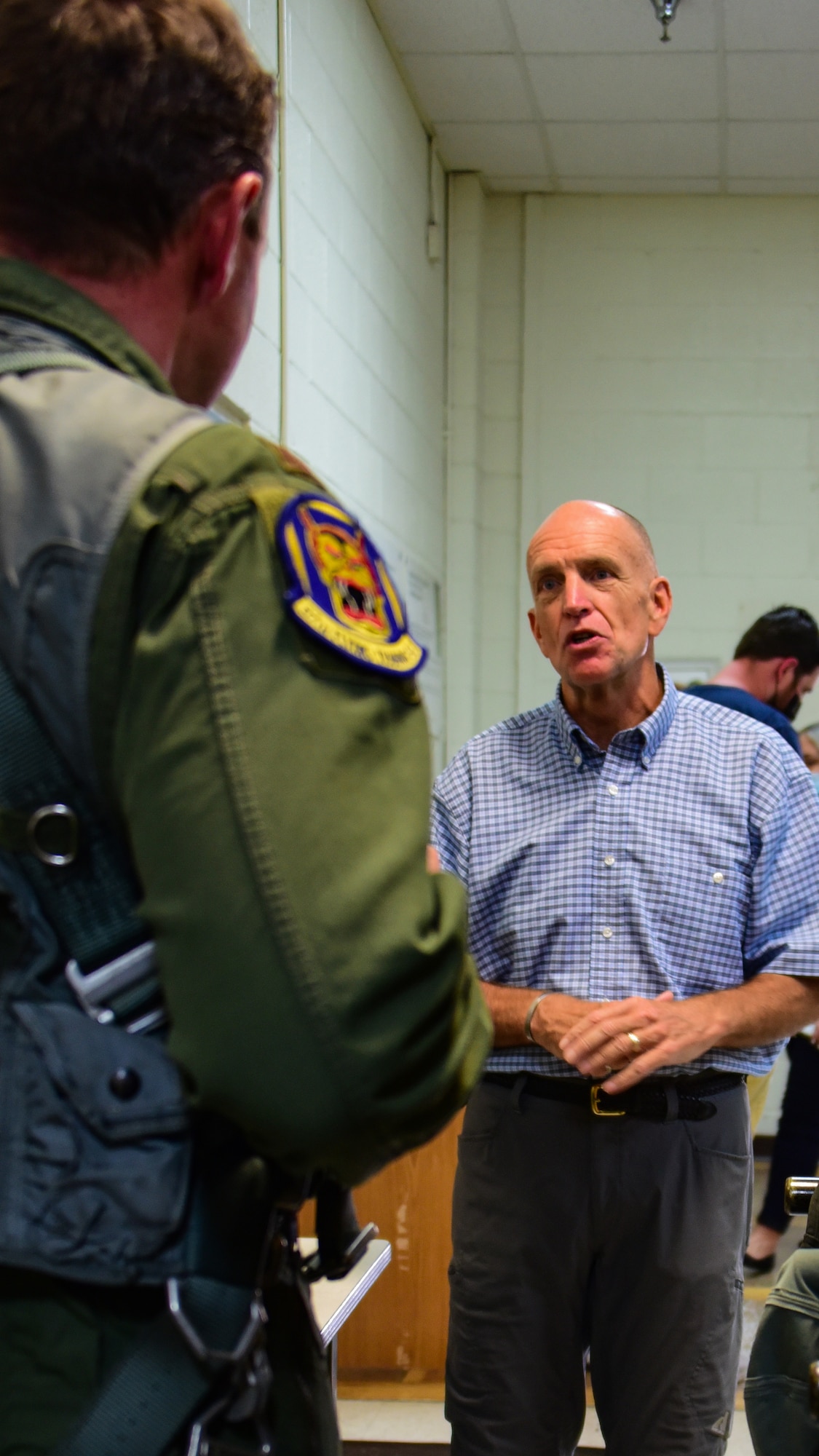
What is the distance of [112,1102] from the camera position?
71 cm

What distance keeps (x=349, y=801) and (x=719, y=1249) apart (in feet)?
4.33

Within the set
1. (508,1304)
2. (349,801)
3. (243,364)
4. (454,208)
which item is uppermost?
(454,208)

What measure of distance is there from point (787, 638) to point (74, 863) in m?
3.29

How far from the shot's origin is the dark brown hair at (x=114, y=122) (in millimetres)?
752

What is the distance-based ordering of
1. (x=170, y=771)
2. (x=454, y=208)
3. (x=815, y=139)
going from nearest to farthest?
1. (x=170, y=771)
2. (x=815, y=139)
3. (x=454, y=208)

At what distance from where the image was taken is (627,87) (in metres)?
4.54

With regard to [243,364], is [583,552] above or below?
below

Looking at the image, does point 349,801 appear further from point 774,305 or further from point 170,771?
point 774,305

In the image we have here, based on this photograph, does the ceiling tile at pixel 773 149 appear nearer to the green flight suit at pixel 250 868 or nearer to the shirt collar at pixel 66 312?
the shirt collar at pixel 66 312

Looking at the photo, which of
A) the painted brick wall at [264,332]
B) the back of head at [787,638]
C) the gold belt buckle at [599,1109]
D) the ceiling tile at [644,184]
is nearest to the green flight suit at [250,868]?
the gold belt buckle at [599,1109]

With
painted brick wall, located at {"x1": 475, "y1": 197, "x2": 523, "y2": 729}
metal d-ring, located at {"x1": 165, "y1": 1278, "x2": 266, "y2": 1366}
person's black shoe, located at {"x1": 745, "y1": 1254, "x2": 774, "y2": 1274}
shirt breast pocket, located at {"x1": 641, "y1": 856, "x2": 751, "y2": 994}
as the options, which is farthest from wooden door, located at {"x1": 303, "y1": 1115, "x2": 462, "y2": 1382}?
painted brick wall, located at {"x1": 475, "y1": 197, "x2": 523, "y2": 729}

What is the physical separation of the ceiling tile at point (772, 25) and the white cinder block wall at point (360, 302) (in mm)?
1061

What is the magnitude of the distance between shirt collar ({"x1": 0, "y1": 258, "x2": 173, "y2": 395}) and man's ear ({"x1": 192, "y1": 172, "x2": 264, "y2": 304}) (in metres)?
0.07

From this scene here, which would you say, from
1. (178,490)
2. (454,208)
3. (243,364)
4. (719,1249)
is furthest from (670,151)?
(178,490)
